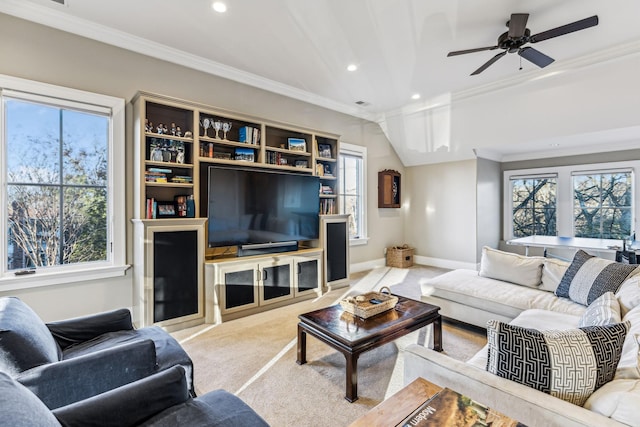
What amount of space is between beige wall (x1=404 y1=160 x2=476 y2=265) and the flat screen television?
297 cm

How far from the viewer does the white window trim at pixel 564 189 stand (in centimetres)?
498

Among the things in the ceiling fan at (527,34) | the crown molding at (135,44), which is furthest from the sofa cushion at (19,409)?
the ceiling fan at (527,34)

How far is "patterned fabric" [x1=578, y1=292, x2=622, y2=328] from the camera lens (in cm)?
143

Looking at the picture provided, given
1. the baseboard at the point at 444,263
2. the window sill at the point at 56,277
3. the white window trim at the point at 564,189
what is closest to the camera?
the window sill at the point at 56,277

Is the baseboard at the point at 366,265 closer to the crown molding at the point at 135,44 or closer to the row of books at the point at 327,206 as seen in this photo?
the row of books at the point at 327,206

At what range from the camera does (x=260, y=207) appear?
391 centimetres

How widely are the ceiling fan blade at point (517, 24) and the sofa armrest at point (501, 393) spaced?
291 cm

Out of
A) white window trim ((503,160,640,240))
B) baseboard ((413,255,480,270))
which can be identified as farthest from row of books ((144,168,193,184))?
white window trim ((503,160,640,240))

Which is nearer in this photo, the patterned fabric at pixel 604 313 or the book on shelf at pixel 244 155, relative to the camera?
the patterned fabric at pixel 604 313

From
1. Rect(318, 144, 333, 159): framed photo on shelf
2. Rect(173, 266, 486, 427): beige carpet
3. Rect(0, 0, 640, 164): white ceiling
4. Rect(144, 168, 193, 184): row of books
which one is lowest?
Rect(173, 266, 486, 427): beige carpet

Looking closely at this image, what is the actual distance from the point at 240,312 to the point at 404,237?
14.3ft

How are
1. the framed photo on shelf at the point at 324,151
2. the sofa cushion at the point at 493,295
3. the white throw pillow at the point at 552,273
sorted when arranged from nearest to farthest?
the sofa cushion at the point at 493,295, the white throw pillow at the point at 552,273, the framed photo on shelf at the point at 324,151

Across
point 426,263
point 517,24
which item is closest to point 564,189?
point 426,263

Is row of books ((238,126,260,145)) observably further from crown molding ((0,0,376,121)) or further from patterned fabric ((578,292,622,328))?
patterned fabric ((578,292,622,328))
